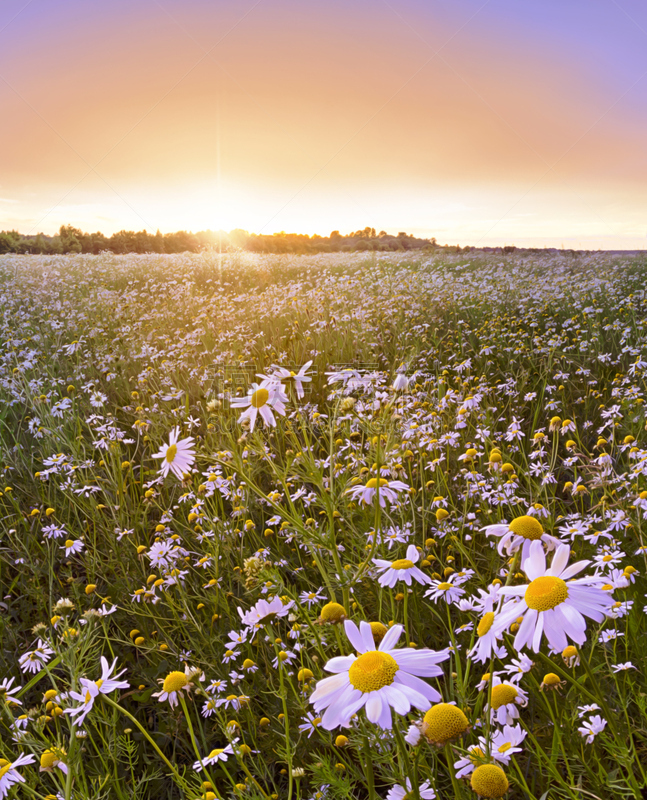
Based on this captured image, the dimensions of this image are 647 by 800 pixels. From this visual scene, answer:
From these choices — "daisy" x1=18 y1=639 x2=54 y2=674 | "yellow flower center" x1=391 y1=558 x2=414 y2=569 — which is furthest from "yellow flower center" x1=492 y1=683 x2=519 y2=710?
"daisy" x1=18 y1=639 x2=54 y2=674

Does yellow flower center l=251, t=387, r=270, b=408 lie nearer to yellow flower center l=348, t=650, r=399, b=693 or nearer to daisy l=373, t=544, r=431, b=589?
daisy l=373, t=544, r=431, b=589

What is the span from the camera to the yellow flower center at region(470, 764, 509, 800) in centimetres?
87

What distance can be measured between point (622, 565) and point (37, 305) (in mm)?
8774

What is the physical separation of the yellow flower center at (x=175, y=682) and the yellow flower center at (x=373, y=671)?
662mm

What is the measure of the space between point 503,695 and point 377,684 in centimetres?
47

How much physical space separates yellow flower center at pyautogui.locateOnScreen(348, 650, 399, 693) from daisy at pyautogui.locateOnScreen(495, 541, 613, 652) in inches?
8.1

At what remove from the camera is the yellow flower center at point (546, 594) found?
0.93 metres

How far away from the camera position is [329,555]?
2.49 m

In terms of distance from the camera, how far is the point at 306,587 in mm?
2570

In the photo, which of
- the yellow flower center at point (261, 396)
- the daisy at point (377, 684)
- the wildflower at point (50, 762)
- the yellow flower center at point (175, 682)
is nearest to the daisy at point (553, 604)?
the daisy at point (377, 684)

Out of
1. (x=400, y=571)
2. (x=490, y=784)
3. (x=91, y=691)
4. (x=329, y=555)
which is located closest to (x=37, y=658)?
(x=91, y=691)

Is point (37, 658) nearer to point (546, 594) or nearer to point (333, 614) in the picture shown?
point (333, 614)

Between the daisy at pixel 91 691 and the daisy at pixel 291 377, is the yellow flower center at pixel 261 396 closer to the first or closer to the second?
the daisy at pixel 291 377

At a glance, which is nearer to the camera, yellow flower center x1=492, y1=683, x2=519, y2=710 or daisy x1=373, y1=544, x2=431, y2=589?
yellow flower center x1=492, y1=683, x2=519, y2=710
